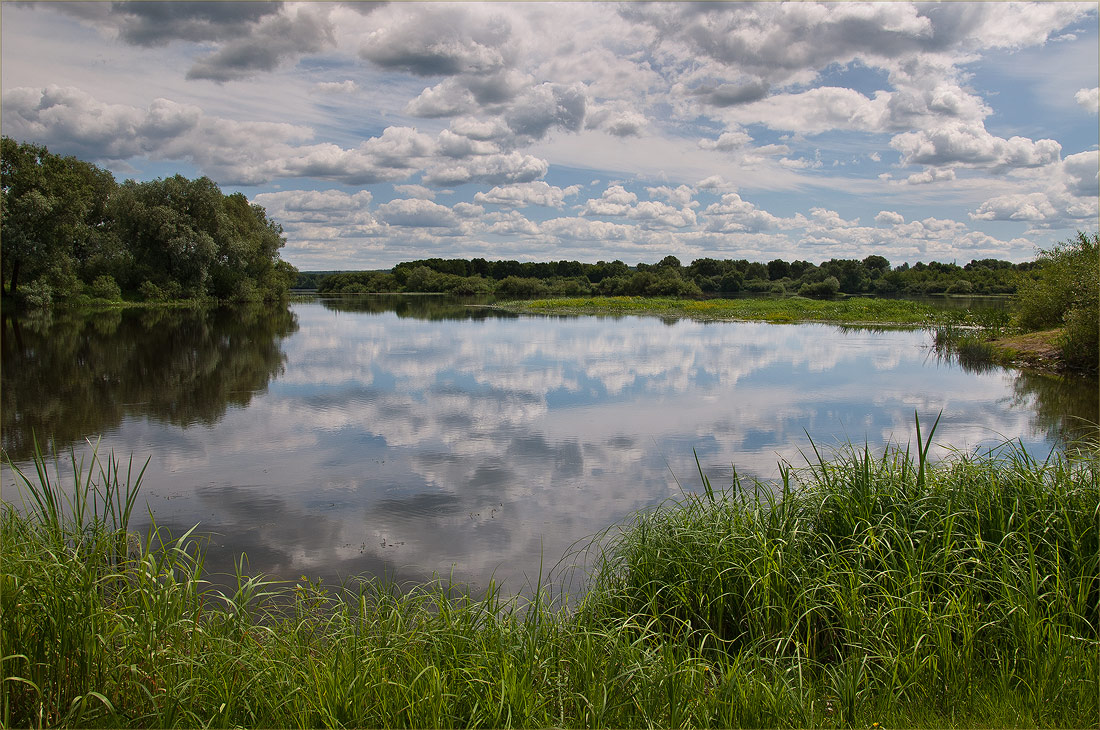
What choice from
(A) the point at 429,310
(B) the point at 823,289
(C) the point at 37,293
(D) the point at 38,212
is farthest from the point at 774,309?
(C) the point at 37,293

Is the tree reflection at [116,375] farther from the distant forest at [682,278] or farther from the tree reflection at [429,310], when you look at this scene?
the distant forest at [682,278]

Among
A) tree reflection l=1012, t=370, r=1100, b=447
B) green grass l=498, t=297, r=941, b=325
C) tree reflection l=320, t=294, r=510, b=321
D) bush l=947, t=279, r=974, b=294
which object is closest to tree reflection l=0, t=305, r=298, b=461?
tree reflection l=1012, t=370, r=1100, b=447

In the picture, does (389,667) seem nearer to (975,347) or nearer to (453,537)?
(453,537)

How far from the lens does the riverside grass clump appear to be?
3305 millimetres

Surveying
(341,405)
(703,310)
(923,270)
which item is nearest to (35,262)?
(341,405)

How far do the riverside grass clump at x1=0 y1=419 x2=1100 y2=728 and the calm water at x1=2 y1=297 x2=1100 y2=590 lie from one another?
1673 millimetres

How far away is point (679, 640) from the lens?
14.6 ft

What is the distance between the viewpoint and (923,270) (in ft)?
303

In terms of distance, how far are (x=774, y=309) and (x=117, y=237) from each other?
152ft

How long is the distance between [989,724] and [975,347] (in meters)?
23.5

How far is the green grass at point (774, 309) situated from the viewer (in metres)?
42.2

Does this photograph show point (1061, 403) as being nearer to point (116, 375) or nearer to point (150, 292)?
point (116, 375)

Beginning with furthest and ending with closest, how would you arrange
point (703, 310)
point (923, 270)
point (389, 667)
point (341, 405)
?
point (923, 270) < point (703, 310) < point (341, 405) < point (389, 667)

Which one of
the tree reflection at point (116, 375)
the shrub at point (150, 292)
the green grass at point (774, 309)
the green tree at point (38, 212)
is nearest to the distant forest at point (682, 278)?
the green grass at point (774, 309)
